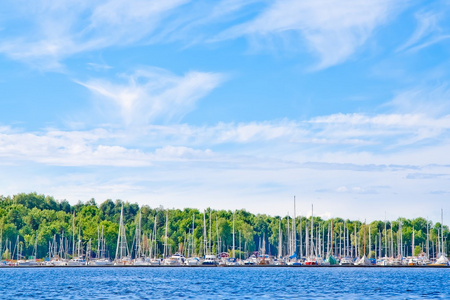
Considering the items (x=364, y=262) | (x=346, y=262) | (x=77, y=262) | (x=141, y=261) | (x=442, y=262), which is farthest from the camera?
(x=77, y=262)

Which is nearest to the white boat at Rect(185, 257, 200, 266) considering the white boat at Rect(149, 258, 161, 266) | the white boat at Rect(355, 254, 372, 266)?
the white boat at Rect(149, 258, 161, 266)

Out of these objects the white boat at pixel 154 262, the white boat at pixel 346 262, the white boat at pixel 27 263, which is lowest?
the white boat at pixel 27 263

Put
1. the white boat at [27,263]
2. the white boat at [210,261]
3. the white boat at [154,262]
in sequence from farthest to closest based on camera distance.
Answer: the white boat at [27,263] → the white boat at [210,261] → the white boat at [154,262]

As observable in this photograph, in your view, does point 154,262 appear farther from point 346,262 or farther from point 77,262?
point 346,262

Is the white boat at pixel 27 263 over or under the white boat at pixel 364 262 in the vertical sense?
under

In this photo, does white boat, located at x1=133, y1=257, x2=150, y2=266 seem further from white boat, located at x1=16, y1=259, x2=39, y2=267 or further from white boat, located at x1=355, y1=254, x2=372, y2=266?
white boat, located at x1=355, y1=254, x2=372, y2=266

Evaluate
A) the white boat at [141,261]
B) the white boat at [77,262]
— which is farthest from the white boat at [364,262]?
the white boat at [77,262]

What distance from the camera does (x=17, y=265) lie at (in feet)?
589

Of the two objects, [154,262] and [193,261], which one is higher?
[193,261]

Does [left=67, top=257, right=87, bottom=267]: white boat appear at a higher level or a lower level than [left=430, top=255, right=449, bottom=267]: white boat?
lower

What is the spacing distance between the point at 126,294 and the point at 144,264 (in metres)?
96.7

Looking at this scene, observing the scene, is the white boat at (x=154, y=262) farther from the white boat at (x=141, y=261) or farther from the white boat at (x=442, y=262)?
the white boat at (x=442, y=262)

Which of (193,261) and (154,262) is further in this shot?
(154,262)

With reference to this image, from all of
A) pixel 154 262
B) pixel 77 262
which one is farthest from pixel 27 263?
pixel 154 262
